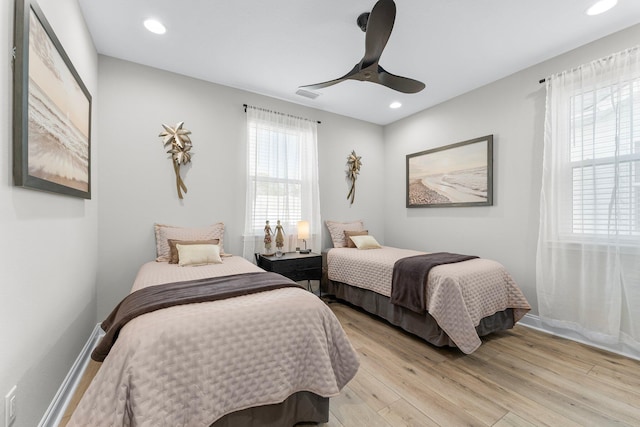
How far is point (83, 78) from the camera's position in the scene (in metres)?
2.18

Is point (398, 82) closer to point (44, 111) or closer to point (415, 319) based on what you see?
point (415, 319)

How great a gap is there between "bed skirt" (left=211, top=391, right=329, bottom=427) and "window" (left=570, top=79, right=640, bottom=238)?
285 centimetres

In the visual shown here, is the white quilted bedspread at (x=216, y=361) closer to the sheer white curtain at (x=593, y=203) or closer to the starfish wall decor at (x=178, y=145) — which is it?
the starfish wall decor at (x=178, y=145)

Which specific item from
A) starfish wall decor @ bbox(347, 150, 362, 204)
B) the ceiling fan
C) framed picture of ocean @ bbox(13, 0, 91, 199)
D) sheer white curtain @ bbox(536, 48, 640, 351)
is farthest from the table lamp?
sheer white curtain @ bbox(536, 48, 640, 351)

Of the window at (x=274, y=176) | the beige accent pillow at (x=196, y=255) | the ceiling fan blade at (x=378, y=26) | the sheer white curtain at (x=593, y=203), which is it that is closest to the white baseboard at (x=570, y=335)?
the sheer white curtain at (x=593, y=203)

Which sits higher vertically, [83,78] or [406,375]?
[83,78]

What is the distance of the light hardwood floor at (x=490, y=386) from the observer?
163cm

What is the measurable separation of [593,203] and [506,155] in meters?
0.96

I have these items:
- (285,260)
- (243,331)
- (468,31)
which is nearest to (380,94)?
(468,31)

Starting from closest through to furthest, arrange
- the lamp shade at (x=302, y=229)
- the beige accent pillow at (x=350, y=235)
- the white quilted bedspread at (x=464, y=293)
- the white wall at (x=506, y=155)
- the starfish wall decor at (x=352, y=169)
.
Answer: the white quilted bedspread at (x=464, y=293)
the white wall at (x=506, y=155)
the lamp shade at (x=302, y=229)
the beige accent pillow at (x=350, y=235)
the starfish wall decor at (x=352, y=169)

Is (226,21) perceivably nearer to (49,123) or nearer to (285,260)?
(49,123)

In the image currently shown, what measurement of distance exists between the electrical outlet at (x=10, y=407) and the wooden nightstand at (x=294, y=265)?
2.13m

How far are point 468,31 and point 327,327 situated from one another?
2.71 m

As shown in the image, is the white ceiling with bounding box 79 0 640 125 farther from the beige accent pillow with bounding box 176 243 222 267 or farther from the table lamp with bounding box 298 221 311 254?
the beige accent pillow with bounding box 176 243 222 267
